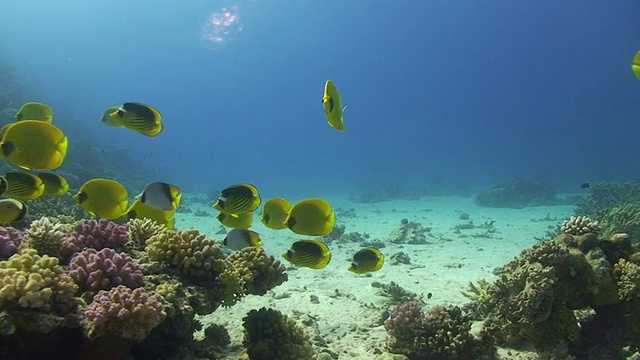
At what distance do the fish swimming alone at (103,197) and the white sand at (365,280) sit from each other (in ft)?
7.16

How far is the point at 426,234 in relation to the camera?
15.3m

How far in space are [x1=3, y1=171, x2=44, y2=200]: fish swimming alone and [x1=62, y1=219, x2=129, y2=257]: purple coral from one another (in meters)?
0.80

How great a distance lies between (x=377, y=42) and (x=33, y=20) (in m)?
135

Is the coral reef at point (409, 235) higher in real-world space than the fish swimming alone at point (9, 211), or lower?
higher

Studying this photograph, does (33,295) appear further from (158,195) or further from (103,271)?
(158,195)

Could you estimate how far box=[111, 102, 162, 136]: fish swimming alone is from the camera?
4453 millimetres

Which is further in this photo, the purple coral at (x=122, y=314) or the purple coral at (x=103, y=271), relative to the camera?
the purple coral at (x=103, y=271)

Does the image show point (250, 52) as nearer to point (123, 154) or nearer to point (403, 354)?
point (123, 154)

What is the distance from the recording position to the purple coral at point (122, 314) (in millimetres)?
2834

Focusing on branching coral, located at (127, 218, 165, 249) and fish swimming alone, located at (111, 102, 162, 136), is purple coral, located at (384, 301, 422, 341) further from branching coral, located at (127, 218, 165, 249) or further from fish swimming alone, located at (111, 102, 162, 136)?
fish swimming alone, located at (111, 102, 162, 136)

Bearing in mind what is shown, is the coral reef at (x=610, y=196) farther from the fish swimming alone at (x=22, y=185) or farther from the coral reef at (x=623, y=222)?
the fish swimming alone at (x=22, y=185)

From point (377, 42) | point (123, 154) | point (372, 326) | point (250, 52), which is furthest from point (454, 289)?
point (250, 52)

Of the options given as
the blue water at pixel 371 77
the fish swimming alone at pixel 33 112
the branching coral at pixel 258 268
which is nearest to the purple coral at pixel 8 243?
the branching coral at pixel 258 268

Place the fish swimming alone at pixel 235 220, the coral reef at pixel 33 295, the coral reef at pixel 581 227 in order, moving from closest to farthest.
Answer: the coral reef at pixel 33 295, the coral reef at pixel 581 227, the fish swimming alone at pixel 235 220
